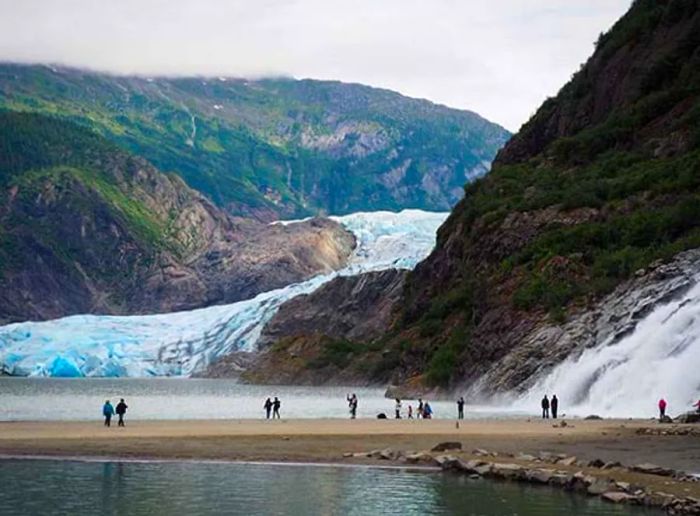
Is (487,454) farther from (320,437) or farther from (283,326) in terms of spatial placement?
(283,326)

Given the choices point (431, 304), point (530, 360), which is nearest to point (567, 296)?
point (530, 360)

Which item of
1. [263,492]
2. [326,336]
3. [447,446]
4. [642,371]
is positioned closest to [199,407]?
[642,371]

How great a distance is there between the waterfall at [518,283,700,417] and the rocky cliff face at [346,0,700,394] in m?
2.09

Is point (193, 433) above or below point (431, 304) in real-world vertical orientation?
below

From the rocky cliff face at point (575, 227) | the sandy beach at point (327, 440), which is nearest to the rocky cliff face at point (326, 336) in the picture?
the rocky cliff face at point (575, 227)

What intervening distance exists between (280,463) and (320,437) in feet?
27.7

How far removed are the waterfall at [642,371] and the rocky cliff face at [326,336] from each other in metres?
63.9

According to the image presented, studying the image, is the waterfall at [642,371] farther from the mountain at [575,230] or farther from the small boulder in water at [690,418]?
the small boulder in water at [690,418]

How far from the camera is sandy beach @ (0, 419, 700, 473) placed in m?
44.5

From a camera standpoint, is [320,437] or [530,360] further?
[530,360]

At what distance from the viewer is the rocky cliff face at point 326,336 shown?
149 meters

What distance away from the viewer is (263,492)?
36.3 m

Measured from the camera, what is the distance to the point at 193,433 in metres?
53.8

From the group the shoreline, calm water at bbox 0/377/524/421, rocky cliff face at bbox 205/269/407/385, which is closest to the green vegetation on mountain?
calm water at bbox 0/377/524/421
